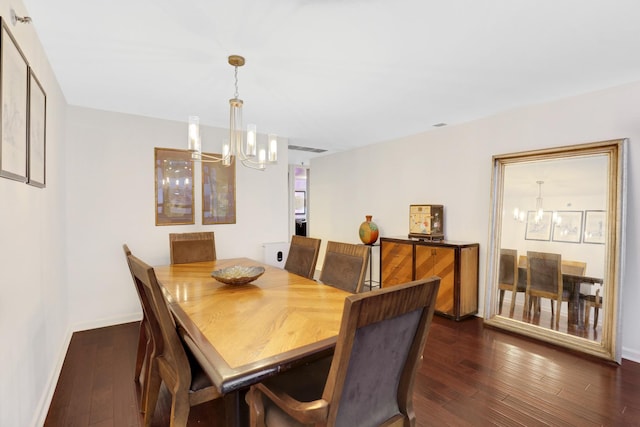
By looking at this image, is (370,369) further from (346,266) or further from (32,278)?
(32,278)

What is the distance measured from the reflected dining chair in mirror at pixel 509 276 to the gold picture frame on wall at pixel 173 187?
11.7 ft

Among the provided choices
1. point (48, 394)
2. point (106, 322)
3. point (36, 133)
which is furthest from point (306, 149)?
point (48, 394)

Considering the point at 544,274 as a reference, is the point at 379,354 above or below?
above

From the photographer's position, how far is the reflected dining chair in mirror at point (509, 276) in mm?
3330

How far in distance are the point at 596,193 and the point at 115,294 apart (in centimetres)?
481

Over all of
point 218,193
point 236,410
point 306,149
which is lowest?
point 236,410

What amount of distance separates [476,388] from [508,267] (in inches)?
64.2

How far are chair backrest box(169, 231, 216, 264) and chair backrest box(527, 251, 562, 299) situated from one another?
3.32 meters

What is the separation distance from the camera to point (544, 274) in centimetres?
313

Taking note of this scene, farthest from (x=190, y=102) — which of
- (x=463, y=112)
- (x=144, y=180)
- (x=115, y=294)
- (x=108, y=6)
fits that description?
(x=463, y=112)

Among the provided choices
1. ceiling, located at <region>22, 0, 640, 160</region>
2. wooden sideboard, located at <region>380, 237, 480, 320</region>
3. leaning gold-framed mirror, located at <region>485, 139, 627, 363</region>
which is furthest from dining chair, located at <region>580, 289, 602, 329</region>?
ceiling, located at <region>22, 0, 640, 160</region>

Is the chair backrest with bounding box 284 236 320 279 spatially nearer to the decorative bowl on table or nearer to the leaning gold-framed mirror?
the decorative bowl on table

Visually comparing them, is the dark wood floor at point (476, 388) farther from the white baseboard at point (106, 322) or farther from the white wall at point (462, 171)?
the white wall at point (462, 171)

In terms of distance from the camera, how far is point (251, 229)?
4340 mm
